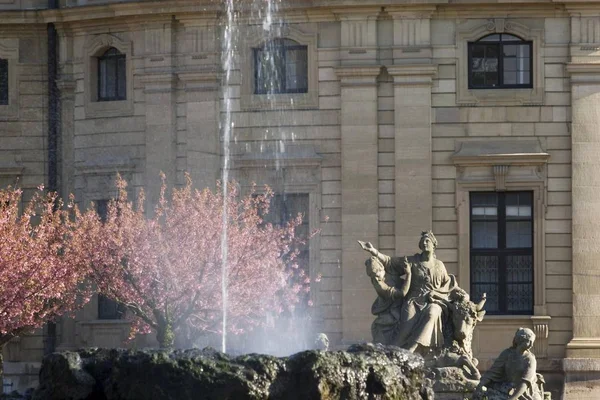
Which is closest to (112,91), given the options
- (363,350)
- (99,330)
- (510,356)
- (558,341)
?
(99,330)

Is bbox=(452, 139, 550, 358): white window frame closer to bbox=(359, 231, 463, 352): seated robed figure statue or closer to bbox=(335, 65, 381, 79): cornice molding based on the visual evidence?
bbox=(335, 65, 381, 79): cornice molding

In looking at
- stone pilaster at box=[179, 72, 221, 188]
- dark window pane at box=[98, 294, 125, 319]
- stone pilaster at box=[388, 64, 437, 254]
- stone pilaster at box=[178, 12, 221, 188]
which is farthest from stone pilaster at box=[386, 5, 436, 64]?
dark window pane at box=[98, 294, 125, 319]

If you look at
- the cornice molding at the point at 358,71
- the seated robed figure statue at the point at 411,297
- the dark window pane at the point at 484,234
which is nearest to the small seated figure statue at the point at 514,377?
the seated robed figure statue at the point at 411,297

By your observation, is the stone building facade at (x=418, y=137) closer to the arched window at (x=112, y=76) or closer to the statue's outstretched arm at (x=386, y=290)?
the arched window at (x=112, y=76)

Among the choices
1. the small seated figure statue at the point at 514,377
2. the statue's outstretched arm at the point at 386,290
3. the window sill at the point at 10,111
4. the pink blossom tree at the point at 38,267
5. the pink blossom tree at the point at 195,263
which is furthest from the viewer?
the window sill at the point at 10,111

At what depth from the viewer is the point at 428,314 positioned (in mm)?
34188

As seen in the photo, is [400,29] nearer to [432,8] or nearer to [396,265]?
[432,8]

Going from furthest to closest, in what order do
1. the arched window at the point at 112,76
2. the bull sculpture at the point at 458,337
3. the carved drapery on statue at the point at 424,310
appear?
the arched window at the point at 112,76
the carved drapery on statue at the point at 424,310
the bull sculpture at the point at 458,337

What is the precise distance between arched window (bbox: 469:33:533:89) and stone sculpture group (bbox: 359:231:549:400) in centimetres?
1248

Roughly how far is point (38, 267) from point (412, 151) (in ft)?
29.0

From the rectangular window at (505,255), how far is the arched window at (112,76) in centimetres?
887

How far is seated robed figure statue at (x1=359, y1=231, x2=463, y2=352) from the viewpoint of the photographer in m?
34.2

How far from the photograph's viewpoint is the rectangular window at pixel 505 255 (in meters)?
46.4

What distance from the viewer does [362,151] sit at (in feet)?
154
